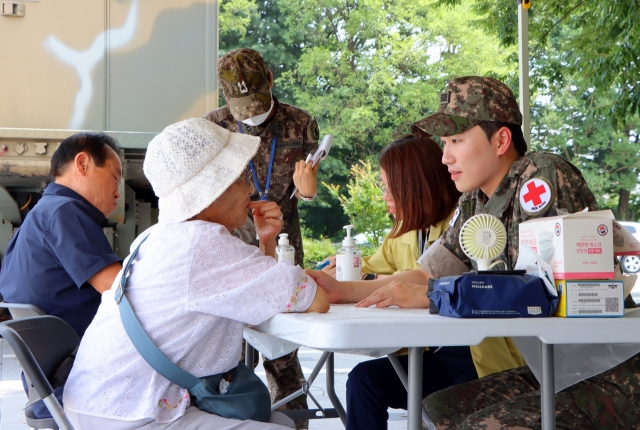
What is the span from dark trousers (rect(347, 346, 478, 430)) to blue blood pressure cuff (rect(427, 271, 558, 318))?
33.1 inches

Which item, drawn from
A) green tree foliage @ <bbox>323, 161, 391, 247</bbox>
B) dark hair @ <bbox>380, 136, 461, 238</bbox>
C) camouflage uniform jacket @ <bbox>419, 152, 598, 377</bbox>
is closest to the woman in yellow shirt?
dark hair @ <bbox>380, 136, 461, 238</bbox>

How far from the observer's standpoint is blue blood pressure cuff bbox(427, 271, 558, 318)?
4.42ft

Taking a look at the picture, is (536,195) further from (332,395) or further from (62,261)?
(332,395)

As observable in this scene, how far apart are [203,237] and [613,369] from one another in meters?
0.94

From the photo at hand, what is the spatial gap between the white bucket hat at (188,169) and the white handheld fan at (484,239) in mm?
546

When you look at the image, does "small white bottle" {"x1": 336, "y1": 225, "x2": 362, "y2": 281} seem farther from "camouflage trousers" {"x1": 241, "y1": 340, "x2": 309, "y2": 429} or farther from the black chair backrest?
"camouflage trousers" {"x1": 241, "y1": 340, "x2": 309, "y2": 429}

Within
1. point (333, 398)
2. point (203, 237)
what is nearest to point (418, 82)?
point (333, 398)

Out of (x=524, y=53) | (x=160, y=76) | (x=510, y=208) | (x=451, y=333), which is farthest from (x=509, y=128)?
(x=524, y=53)

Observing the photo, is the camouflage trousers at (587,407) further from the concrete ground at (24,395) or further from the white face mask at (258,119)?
the white face mask at (258,119)

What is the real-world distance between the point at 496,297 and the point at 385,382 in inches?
37.1

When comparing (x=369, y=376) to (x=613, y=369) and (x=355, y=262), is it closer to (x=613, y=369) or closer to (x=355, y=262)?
(x=355, y=262)

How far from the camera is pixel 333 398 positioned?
300 centimetres

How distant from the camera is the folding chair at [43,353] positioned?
157 cm

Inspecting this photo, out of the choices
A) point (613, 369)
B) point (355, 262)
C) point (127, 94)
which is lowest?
point (613, 369)
